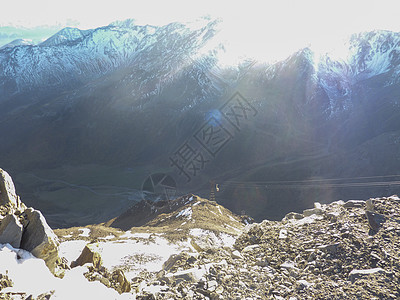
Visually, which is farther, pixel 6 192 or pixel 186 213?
pixel 186 213

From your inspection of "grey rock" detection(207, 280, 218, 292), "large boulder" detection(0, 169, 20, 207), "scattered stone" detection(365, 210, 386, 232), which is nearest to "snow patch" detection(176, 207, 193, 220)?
"scattered stone" detection(365, 210, 386, 232)

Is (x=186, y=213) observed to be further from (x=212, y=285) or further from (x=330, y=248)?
(x=212, y=285)

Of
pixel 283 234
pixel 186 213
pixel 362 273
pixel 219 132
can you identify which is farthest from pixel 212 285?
pixel 219 132

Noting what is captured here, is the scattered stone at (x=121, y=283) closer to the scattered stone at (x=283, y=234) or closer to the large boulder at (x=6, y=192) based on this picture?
the large boulder at (x=6, y=192)

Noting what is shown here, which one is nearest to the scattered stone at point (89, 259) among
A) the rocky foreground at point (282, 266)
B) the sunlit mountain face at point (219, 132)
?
the rocky foreground at point (282, 266)

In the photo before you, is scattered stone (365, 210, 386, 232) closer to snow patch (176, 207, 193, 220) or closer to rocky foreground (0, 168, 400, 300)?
rocky foreground (0, 168, 400, 300)

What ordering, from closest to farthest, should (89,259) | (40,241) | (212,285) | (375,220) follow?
(212,285), (40,241), (89,259), (375,220)
